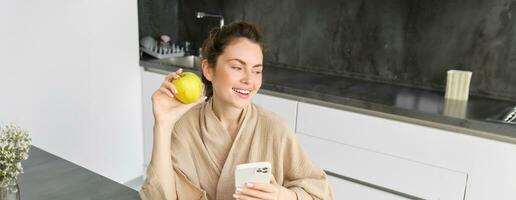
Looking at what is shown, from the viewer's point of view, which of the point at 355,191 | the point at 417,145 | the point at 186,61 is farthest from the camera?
the point at 186,61

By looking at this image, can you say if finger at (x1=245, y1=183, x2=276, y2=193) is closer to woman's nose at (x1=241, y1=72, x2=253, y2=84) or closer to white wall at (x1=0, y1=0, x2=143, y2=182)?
woman's nose at (x1=241, y1=72, x2=253, y2=84)

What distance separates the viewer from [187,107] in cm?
127

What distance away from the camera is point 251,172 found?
97 centimetres

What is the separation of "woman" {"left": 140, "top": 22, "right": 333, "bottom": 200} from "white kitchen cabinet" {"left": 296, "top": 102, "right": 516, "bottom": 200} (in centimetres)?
74

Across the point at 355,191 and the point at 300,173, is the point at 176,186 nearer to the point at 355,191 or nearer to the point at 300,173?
the point at 300,173

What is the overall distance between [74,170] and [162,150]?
312 mm

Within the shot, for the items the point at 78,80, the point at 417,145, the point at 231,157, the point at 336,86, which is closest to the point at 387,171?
the point at 417,145

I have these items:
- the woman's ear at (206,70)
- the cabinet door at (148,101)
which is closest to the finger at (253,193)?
the woman's ear at (206,70)

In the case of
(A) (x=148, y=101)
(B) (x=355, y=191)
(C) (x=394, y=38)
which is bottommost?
(B) (x=355, y=191)

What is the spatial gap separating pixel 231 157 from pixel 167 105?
9.0 inches

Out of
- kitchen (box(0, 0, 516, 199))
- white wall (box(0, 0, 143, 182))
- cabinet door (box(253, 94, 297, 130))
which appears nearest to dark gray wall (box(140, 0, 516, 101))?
kitchen (box(0, 0, 516, 199))

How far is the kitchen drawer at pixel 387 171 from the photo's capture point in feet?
6.06

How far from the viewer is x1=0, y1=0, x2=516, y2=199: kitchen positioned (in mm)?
1856

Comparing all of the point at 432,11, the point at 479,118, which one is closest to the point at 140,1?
the point at 432,11
